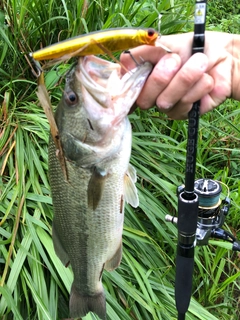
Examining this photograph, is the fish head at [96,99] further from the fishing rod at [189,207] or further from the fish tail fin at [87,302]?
the fish tail fin at [87,302]

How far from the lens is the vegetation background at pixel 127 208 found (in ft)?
6.99

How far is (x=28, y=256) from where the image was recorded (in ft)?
7.02

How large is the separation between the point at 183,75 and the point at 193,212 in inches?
20.0

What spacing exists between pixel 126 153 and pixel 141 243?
1212 millimetres

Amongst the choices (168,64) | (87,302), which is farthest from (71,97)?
(87,302)

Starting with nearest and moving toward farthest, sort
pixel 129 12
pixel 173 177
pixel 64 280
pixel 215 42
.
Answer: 1. pixel 215 42
2. pixel 64 280
3. pixel 173 177
4. pixel 129 12

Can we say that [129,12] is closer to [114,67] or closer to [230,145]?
[230,145]

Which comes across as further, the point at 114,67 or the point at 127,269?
the point at 127,269

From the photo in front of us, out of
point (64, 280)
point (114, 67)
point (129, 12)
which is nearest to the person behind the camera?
point (114, 67)

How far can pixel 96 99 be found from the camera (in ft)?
4.07

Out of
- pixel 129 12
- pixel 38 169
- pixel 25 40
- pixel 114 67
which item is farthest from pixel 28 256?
pixel 129 12

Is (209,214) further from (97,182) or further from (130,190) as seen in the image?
(97,182)

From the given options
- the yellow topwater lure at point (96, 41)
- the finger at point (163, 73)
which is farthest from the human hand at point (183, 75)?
the yellow topwater lure at point (96, 41)

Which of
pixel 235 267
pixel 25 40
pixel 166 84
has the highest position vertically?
pixel 166 84
